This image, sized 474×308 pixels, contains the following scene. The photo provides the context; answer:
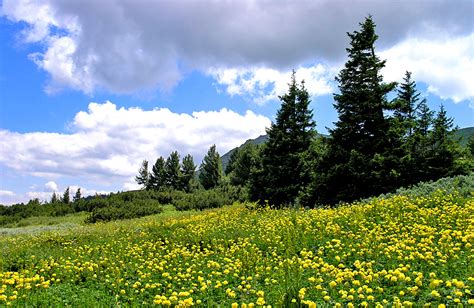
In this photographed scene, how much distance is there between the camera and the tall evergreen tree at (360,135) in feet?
56.2

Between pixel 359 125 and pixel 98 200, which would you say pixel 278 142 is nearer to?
pixel 359 125

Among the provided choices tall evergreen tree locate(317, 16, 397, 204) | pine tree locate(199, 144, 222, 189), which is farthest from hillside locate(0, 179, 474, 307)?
pine tree locate(199, 144, 222, 189)

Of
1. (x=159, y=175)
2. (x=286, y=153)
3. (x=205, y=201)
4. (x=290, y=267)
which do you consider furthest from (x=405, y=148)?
(x=159, y=175)

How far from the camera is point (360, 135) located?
1848 cm

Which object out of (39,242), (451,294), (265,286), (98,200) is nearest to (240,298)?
(265,286)

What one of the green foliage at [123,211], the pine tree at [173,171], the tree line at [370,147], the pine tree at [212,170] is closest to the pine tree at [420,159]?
the tree line at [370,147]

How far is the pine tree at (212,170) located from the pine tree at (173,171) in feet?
14.8

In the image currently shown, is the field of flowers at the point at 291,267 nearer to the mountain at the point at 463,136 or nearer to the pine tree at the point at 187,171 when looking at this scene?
the mountain at the point at 463,136

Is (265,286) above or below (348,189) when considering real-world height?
below

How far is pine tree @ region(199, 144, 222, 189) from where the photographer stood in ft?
199

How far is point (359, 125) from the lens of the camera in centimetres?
1844

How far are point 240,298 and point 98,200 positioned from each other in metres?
36.9

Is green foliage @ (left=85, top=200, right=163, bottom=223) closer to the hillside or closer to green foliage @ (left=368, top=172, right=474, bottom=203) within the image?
the hillside

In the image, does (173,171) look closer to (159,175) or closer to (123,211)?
(159,175)
